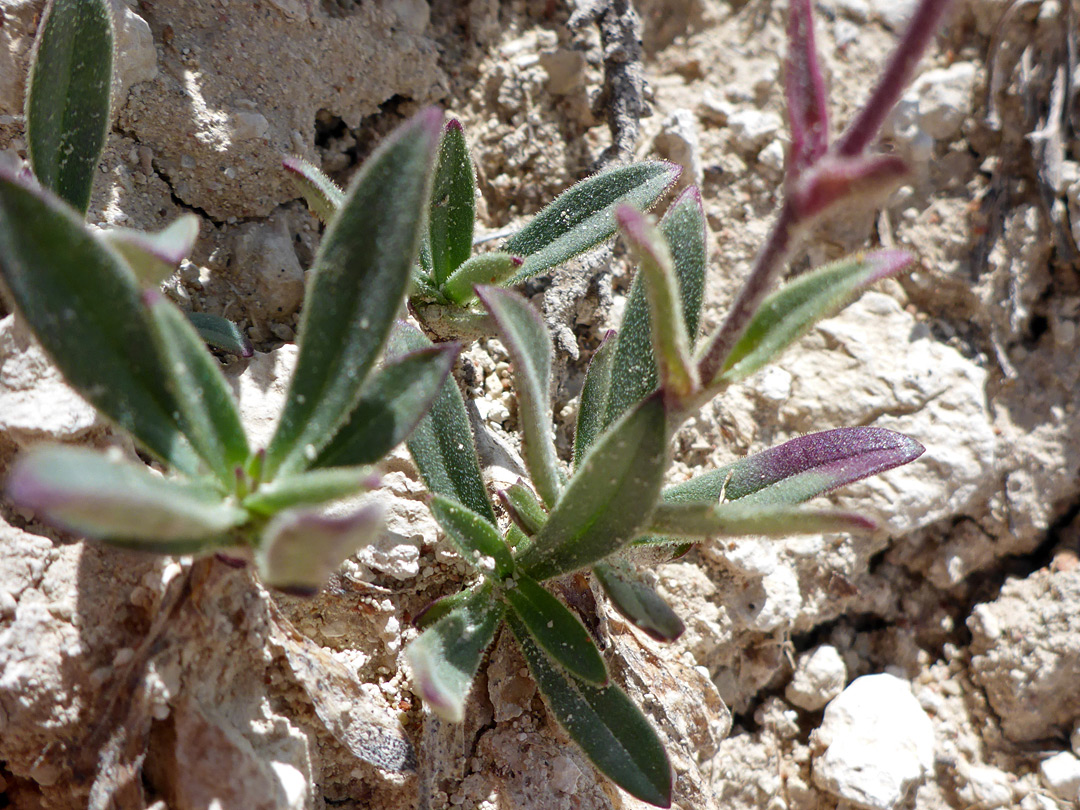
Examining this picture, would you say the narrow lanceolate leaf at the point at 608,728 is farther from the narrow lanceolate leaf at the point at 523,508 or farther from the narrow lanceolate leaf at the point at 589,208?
the narrow lanceolate leaf at the point at 589,208

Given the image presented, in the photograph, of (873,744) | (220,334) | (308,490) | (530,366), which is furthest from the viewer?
(873,744)

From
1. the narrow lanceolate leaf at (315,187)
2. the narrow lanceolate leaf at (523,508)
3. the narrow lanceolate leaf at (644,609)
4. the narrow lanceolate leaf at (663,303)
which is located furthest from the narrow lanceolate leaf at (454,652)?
the narrow lanceolate leaf at (315,187)

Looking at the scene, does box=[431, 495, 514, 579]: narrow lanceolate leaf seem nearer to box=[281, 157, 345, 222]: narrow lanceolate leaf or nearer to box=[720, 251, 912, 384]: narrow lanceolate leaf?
box=[720, 251, 912, 384]: narrow lanceolate leaf

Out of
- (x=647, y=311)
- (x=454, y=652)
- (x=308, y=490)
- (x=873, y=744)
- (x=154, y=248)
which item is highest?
(x=647, y=311)

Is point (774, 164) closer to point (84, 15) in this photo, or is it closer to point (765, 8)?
point (765, 8)

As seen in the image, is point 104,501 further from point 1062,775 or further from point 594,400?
point 1062,775

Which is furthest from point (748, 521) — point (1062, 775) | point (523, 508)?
point (1062, 775)

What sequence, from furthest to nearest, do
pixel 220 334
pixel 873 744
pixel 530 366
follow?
pixel 873 744 < pixel 220 334 < pixel 530 366
